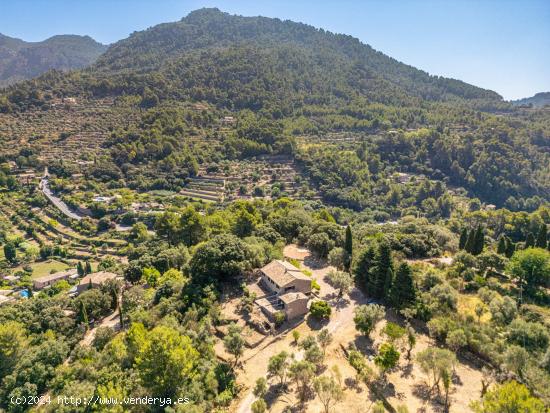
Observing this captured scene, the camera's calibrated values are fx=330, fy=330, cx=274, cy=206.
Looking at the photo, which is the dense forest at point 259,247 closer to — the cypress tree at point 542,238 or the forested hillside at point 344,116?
the forested hillside at point 344,116

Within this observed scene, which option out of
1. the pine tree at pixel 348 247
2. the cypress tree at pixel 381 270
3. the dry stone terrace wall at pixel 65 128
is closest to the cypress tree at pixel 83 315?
the pine tree at pixel 348 247

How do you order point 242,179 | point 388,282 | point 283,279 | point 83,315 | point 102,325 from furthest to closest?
1. point 242,179
2. point 102,325
3. point 83,315
4. point 283,279
5. point 388,282

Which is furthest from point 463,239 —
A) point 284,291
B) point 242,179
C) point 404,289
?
point 242,179

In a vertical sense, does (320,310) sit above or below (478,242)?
below

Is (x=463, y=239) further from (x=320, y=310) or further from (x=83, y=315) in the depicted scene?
(x=83, y=315)

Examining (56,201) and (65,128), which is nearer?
(56,201)

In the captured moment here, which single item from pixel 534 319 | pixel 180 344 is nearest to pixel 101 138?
pixel 180 344

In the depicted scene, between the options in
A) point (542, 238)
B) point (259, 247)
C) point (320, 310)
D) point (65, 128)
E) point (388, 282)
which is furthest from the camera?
point (65, 128)
